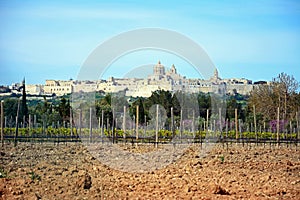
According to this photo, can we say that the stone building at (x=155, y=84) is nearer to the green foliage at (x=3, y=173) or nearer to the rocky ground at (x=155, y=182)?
the rocky ground at (x=155, y=182)

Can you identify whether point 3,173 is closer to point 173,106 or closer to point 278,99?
point 173,106

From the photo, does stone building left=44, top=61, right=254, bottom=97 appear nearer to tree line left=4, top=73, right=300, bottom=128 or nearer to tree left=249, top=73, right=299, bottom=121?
tree line left=4, top=73, right=300, bottom=128

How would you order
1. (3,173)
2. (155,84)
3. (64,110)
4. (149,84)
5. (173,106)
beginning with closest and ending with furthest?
(3,173)
(149,84)
(155,84)
(173,106)
(64,110)

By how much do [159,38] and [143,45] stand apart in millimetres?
569

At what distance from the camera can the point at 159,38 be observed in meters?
17.5

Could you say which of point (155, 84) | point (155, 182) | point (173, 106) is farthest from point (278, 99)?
point (155, 182)

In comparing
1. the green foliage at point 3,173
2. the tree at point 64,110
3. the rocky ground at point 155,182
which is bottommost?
the rocky ground at point 155,182

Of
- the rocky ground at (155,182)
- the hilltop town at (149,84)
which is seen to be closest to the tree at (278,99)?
the hilltop town at (149,84)

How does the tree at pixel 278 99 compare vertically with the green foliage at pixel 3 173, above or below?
above

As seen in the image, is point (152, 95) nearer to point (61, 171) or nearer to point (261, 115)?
point (261, 115)

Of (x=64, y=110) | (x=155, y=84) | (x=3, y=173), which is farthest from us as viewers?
(x=64, y=110)

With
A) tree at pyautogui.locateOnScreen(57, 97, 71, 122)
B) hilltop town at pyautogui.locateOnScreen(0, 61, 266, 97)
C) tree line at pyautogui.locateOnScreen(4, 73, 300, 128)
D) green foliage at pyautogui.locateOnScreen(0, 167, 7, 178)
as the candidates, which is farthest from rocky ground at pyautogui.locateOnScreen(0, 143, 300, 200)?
tree at pyautogui.locateOnScreen(57, 97, 71, 122)

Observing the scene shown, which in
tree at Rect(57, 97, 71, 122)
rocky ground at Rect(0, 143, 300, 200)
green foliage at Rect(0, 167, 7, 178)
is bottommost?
rocky ground at Rect(0, 143, 300, 200)

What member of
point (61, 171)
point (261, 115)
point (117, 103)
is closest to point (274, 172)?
point (61, 171)
